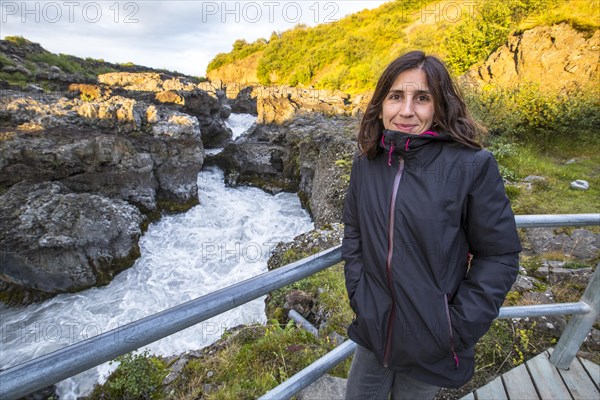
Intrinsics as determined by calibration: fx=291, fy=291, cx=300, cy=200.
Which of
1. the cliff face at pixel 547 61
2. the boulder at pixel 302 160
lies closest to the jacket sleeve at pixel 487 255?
the boulder at pixel 302 160

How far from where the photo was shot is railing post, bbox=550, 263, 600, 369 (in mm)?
2262

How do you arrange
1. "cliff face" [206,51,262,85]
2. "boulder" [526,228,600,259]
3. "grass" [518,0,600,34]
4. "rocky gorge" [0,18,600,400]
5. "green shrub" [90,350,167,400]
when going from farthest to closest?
"cliff face" [206,51,262,85], "grass" [518,0,600,34], "rocky gorge" [0,18,600,400], "boulder" [526,228,600,259], "green shrub" [90,350,167,400]

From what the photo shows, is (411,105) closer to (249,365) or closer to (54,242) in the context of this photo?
(249,365)

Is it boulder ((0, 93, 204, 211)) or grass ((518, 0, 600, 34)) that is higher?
grass ((518, 0, 600, 34))

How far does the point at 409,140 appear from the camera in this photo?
4.97 ft

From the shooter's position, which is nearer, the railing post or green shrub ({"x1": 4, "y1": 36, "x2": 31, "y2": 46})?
the railing post

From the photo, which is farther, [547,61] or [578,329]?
[547,61]

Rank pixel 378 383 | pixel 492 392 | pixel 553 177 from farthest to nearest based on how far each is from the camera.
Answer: pixel 553 177 → pixel 492 392 → pixel 378 383

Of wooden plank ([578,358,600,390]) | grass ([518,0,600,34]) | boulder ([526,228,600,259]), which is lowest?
boulder ([526,228,600,259])

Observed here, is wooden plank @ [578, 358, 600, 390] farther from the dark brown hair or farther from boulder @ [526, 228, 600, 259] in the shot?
boulder @ [526, 228, 600, 259]

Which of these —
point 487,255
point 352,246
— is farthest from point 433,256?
point 352,246

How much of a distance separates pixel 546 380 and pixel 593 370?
494 mm

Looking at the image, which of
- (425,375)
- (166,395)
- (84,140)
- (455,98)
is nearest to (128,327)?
(425,375)

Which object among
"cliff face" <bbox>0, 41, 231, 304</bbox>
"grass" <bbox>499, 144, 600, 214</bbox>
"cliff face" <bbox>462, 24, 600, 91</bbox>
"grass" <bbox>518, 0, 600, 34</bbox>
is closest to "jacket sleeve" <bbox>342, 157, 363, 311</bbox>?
"grass" <bbox>499, 144, 600, 214</bbox>
